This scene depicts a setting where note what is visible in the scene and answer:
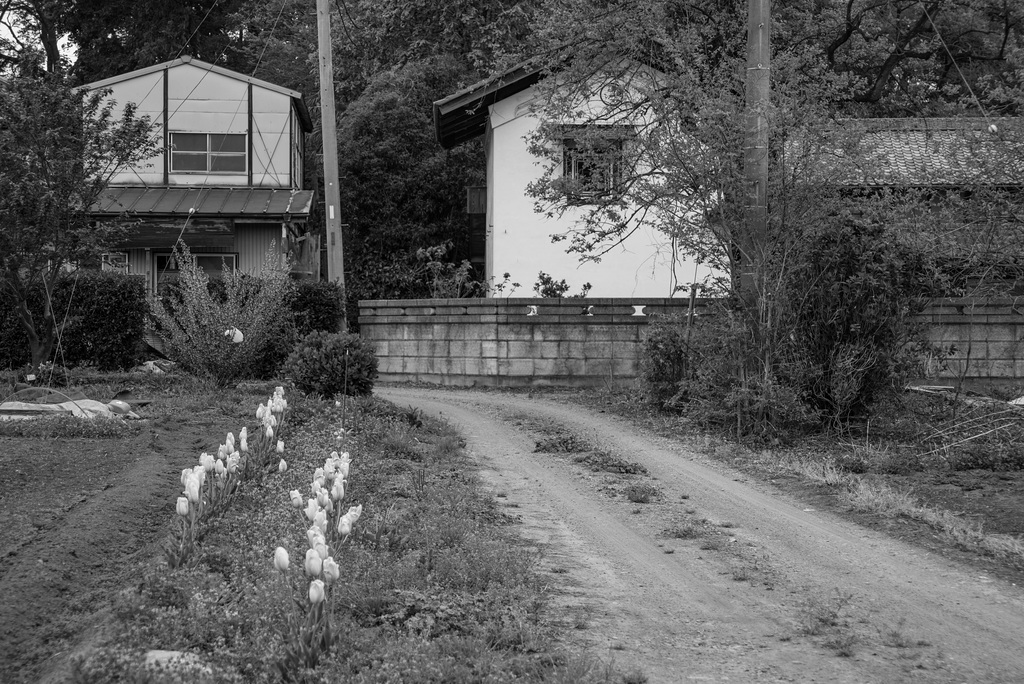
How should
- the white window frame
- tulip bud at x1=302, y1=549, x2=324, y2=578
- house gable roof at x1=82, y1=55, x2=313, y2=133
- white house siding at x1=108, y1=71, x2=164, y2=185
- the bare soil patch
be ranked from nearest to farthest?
1. tulip bud at x1=302, y1=549, x2=324, y2=578
2. the bare soil patch
3. house gable roof at x1=82, y1=55, x2=313, y2=133
4. white house siding at x1=108, y1=71, x2=164, y2=185
5. the white window frame

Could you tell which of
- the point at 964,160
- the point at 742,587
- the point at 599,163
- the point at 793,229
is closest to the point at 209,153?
the point at 599,163

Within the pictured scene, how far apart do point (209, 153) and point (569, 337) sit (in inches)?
555

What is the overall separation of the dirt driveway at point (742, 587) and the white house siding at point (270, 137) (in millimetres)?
19471

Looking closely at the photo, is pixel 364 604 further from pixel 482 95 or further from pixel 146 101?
pixel 146 101

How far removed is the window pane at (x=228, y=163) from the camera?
92.7 feet

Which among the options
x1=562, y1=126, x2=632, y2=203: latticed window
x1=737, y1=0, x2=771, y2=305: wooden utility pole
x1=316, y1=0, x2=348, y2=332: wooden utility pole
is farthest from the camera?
x1=316, y1=0, x2=348, y2=332: wooden utility pole

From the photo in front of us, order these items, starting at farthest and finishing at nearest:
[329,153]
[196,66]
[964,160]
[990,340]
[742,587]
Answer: [196,66], [329,153], [990,340], [964,160], [742,587]

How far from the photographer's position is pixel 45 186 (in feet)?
49.9

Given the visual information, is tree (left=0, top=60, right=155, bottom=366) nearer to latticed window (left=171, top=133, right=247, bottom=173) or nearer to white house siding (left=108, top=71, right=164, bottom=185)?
white house siding (left=108, top=71, right=164, bottom=185)

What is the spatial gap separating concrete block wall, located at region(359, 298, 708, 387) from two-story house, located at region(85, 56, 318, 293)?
29.0 ft

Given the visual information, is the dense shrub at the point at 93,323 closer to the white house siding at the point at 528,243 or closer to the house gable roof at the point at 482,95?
the house gable roof at the point at 482,95

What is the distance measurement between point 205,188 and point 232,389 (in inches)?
565

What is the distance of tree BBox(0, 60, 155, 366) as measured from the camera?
15.2 m

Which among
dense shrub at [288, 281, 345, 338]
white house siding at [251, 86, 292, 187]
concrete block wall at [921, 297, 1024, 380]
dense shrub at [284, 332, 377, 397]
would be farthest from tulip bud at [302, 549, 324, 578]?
white house siding at [251, 86, 292, 187]
